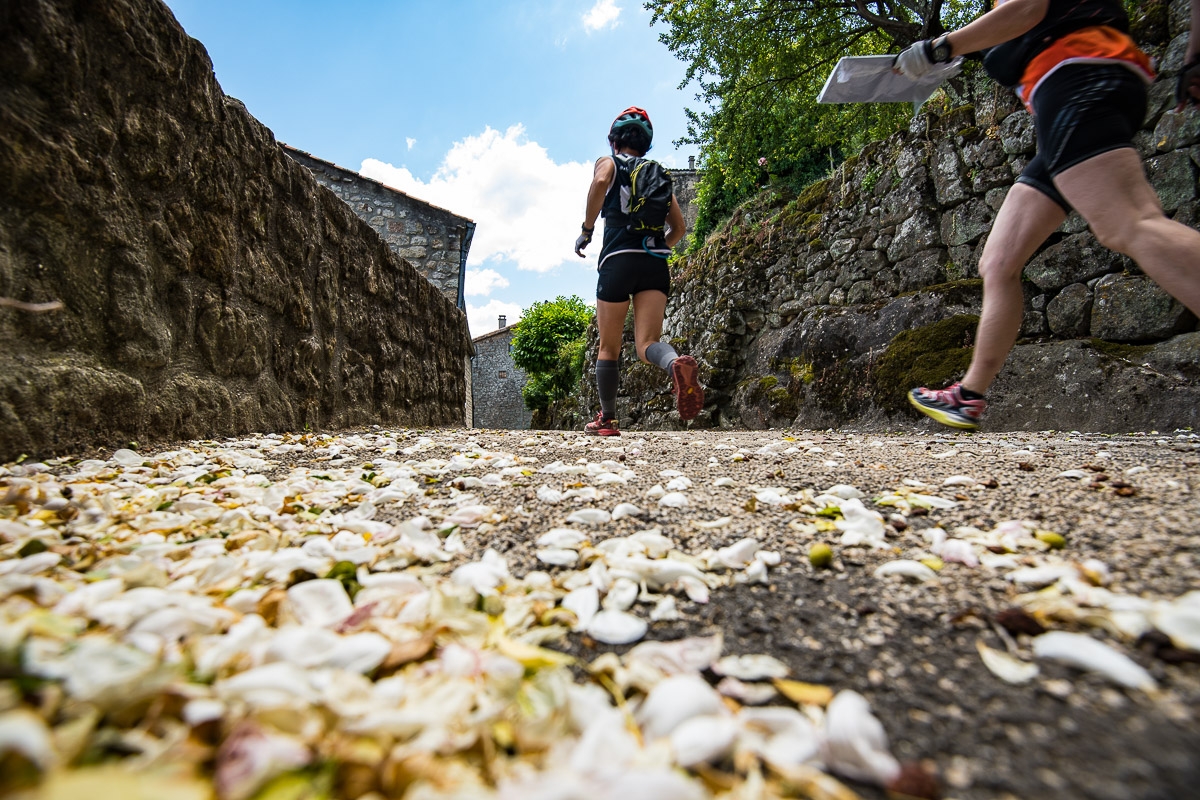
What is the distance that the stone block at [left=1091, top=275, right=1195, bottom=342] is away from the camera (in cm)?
275

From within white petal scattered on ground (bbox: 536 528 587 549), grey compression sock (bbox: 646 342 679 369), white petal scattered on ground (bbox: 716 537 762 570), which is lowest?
white petal scattered on ground (bbox: 716 537 762 570)

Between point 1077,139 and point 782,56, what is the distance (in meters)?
7.59

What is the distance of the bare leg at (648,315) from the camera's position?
10.9 ft

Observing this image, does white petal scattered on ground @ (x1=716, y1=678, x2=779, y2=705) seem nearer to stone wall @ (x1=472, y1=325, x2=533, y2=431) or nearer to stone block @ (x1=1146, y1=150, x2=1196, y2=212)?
stone block @ (x1=1146, y1=150, x2=1196, y2=212)

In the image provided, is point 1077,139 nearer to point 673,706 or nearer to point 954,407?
point 954,407

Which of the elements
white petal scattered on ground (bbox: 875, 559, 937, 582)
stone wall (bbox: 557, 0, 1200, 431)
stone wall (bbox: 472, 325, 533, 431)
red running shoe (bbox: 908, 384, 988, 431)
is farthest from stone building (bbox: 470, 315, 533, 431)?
white petal scattered on ground (bbox: 875, 559, 937, 582)

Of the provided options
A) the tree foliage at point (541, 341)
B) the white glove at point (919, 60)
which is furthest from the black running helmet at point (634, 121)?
the tree foliage at point (541, 341)

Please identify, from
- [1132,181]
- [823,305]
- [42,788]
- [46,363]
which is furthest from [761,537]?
[823,305]

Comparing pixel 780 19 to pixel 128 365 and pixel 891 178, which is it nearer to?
pixel 891 178

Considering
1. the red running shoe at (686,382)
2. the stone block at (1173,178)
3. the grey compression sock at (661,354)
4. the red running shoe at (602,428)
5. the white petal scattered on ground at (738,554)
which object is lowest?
the white petal scattered on ground at (738,554)

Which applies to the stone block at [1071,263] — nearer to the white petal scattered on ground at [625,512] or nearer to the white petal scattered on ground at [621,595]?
the white petal scattered on ground at [625,512]

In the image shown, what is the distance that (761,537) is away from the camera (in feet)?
3.60

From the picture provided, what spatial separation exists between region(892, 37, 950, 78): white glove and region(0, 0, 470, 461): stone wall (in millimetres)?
2849

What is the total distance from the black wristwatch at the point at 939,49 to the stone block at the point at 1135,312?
6.14 ft
